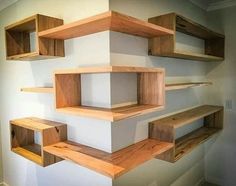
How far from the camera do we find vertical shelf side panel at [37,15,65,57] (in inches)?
62.1

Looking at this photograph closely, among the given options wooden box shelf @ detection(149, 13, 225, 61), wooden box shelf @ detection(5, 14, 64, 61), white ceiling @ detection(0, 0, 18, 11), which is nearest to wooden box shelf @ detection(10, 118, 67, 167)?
wooden box shelf @ detection(5, 14, 64, 61)

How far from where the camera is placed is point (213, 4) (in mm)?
2508

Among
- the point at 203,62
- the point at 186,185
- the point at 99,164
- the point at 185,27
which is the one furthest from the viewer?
the point at 203,62

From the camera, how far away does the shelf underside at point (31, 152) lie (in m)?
1.70

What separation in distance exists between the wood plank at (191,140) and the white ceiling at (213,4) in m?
1.42

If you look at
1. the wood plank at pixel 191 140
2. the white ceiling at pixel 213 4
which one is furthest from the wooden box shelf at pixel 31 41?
the white ceiling at pixel 213 4

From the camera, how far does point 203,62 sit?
260 cm

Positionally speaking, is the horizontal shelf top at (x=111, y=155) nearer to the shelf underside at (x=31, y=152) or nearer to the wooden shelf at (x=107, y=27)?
the shelf underside at (x=31, y=152)

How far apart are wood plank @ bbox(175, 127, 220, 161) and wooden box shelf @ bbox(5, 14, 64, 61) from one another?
1275 millimetres

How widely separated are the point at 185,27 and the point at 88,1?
94 cm

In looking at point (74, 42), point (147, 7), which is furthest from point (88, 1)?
point (147, 7)

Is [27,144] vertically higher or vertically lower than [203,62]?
lower

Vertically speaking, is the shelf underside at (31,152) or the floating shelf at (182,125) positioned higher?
the floating shelf at (182,125)

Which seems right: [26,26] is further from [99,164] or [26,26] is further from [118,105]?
[99,164]
